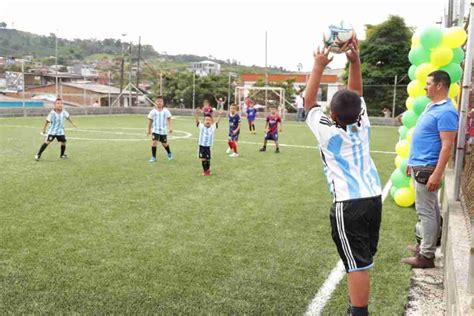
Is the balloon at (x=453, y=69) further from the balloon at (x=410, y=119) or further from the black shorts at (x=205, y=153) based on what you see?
the black shorts at (x=205, y=153)

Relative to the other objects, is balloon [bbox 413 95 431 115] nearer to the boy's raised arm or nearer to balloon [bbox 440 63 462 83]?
balloon [bbox 440 63 462 83]

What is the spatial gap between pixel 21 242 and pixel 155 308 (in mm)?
2363

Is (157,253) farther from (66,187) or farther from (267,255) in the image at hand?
(66,187)

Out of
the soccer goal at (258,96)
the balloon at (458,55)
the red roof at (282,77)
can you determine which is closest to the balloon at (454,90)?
the balloon at (458,55)

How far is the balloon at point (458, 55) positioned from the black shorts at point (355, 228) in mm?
4751

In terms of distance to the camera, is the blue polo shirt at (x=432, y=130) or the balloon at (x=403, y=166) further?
the balloon at (x=403, y=166)

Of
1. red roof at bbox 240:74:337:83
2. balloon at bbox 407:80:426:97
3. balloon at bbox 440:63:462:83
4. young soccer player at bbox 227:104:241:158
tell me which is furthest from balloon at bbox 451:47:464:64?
red roof at bbox 240:74:337:83

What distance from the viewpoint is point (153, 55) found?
90.5 meters

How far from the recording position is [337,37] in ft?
10.3

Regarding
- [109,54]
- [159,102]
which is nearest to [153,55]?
[109,54]

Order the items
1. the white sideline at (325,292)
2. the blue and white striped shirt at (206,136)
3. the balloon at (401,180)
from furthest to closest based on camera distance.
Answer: the blue and white striped shirt at (206,136)
the balloon at (401,180)
the white sideline at (325,292)

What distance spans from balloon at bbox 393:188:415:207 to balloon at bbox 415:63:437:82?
174 centimetres

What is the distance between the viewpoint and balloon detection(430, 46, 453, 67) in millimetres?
6973

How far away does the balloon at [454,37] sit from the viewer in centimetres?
689
